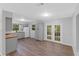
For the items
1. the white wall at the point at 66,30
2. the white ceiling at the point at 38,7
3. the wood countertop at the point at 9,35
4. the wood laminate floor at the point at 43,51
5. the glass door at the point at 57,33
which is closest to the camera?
the white ceiling at the point at 38,7

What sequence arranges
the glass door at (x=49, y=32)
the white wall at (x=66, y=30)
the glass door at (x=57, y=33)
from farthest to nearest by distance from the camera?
the glass door at (x=49, y=32) < the glass door at (x=57, y=33) < the white wall at (x=66, y=30)

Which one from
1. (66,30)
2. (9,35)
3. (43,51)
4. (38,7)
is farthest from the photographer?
(66,30)

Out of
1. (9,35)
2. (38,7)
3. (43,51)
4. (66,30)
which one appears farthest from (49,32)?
(38,7)

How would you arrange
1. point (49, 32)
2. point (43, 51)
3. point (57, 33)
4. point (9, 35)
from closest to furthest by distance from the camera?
point (9, 35), point (43, 51), point (57, 33), point (49, 32)

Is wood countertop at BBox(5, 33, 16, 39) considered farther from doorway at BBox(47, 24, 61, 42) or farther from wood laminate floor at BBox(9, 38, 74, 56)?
doorway at BBox(47, 24, 61, 42)

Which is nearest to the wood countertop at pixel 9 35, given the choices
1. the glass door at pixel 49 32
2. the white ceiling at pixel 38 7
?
the white ceiling at pixel 38 7

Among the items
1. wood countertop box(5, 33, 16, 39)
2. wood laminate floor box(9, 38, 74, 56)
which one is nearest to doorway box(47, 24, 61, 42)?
wood laminate floor box(9, 38, 74, 56)

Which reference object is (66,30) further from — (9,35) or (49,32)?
(9,35)

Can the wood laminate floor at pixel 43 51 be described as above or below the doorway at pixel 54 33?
below

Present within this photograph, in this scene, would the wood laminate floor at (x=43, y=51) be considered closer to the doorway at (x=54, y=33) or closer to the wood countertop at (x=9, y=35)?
the wood countertop at (x=9, y=35)

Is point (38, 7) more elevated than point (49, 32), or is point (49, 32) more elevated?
point (38, 7)

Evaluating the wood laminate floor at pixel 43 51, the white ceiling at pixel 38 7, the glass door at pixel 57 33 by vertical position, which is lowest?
the wood laminate floor at pixel 43 51

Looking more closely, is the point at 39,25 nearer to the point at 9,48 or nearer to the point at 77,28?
the point at 9,48

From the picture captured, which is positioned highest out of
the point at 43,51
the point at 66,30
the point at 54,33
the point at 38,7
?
the point at 38,7
